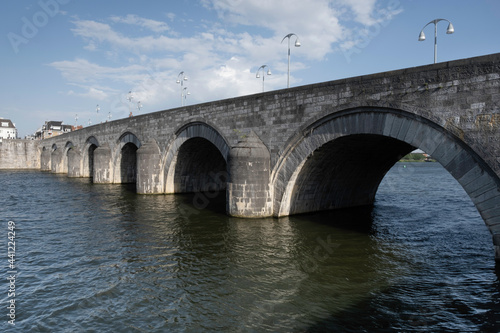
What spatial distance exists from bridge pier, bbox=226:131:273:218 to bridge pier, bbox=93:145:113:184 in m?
22.4

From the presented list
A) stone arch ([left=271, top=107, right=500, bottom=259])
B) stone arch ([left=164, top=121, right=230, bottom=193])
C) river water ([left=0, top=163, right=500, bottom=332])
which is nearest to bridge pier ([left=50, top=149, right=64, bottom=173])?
stone arch ([left=164, top=121, right=230, bottom=193])

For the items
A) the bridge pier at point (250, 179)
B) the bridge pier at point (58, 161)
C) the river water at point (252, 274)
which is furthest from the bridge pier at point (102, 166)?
the bridge pier at point (58, 161)

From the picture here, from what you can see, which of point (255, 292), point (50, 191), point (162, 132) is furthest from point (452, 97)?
point (50, 191)

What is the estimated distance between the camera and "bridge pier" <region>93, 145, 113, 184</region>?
3428cm

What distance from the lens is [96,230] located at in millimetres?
14969

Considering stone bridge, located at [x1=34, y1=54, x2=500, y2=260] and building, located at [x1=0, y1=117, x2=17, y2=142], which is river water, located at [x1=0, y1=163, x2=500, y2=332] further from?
building, located at [x1=0, y1=117, x2=17, y2=142]

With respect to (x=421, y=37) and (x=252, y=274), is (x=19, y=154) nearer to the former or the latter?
(x=252, y=274)

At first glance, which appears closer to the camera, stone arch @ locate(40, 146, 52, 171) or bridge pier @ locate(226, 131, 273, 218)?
bridge pier @ locate(226, 131, 273, 218)

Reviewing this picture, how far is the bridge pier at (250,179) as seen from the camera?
1592 cm

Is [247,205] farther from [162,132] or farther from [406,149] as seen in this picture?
[162,132]

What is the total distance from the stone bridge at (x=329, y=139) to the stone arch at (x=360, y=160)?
0.04 metres

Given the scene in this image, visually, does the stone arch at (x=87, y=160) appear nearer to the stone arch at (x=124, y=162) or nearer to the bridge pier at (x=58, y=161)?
the stone arch at (x=124, y=162)

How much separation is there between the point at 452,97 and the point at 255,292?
7.86 metres

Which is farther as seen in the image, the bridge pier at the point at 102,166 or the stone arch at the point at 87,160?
the stone arch at the point at 87,160
